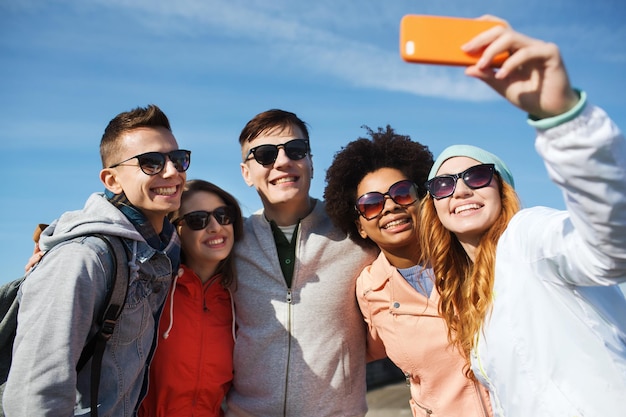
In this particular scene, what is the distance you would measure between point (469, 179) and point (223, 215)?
7.05 ft

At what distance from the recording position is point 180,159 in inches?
162

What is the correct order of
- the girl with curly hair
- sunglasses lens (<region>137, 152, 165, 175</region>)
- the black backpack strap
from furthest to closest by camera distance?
1. sunglasses lens (<region>137, 152, 165, 175</region>)
2. the girl with curly hair
3. the black backpack strap

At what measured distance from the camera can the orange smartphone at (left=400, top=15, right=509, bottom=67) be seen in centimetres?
172

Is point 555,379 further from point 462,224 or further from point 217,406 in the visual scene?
point 217,406

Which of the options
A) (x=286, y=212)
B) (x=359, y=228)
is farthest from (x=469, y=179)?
(x=286, y=212)

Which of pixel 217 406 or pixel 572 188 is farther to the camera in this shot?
pixel 217 406

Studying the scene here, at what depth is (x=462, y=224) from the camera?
3293mm

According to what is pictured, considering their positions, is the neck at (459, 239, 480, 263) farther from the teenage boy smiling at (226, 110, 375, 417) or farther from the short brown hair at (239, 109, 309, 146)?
the short brown hair at (239, 109, 309, 146)

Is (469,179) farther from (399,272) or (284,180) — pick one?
(284,180)

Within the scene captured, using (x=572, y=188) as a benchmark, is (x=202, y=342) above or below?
below

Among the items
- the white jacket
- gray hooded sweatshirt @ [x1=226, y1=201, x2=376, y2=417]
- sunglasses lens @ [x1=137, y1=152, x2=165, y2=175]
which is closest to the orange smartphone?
the white jacket

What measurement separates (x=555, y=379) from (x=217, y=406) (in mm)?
2814

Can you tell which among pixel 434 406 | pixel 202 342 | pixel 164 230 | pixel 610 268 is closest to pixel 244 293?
pixel 202 342

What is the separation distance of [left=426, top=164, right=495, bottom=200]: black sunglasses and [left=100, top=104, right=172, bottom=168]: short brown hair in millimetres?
2221
